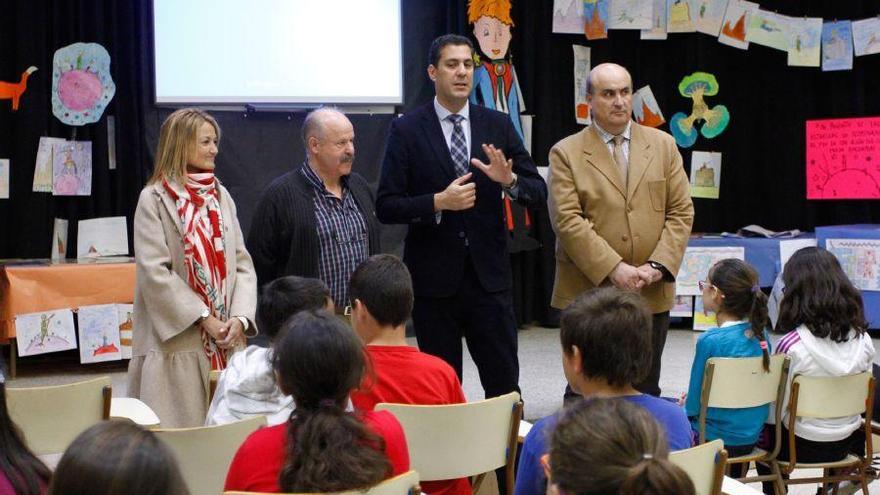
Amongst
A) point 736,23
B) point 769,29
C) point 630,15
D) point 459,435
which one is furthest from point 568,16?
point 459,435

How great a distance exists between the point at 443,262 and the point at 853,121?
4.62 m

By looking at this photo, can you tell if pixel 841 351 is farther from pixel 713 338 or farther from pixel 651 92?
pixel 651 92

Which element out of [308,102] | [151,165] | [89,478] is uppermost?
[308,102]

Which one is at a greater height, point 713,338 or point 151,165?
point 151,165

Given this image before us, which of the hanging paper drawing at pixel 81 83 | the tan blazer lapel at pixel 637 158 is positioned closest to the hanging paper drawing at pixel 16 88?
the hanging paper drawing at pixel 81 83

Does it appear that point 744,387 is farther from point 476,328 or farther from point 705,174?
point 705,174

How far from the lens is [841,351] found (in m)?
3.29

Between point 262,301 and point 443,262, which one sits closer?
point 262,301

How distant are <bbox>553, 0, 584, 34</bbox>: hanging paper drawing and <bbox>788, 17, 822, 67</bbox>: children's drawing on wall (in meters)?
1.48

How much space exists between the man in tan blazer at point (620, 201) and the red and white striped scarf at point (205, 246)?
4.10 feet

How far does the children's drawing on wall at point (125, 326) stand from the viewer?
580 centimetres

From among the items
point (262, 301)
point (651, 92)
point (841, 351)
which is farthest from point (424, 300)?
point (651, 92)

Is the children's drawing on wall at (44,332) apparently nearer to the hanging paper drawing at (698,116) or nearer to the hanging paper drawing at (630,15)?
the hanging paper drawing at (630,15)

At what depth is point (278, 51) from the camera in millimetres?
6258
